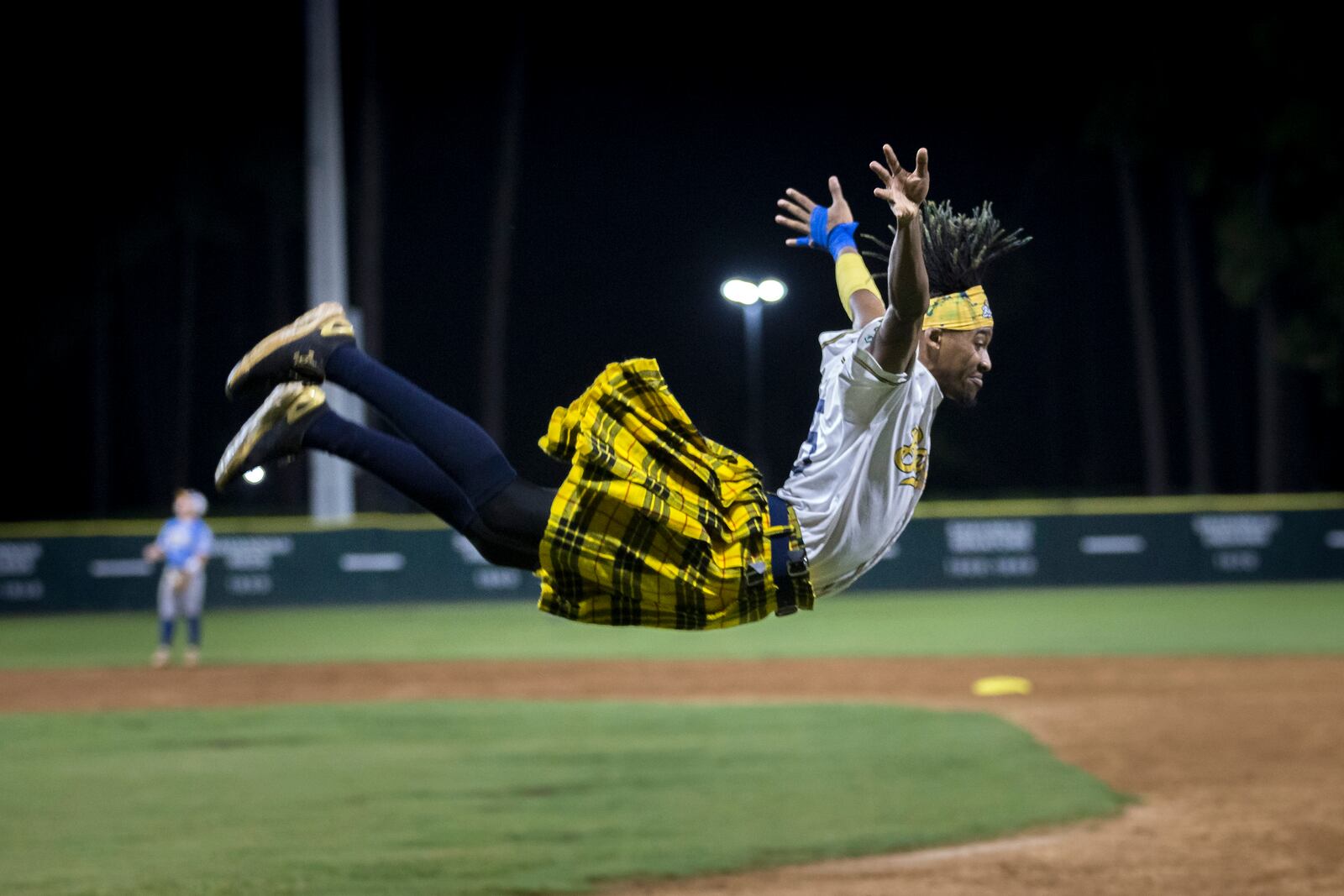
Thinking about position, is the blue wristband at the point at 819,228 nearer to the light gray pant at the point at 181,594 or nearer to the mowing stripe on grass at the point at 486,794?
the mowing stripe on grass at the point at 486,794

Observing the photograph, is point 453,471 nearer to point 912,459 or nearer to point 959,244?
point 912,459

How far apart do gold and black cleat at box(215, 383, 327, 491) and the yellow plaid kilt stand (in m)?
0.74

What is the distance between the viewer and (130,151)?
148ft

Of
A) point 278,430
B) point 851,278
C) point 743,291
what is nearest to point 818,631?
point 743,291

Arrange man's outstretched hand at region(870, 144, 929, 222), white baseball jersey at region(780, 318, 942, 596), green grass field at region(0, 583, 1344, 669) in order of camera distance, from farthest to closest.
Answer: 1. green grass field at region(0, 583, 1344, 669)
2. white baseball jersey at region(780, 318, 942, 596)
3. man's outstretched hand at region(870, 144, 929, 222)

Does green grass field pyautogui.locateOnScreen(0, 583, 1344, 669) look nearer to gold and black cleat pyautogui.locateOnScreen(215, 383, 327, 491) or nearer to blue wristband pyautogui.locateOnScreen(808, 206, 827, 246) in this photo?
blue wristband pyautogui.locateOnScreen(808, 206, 827, 246)

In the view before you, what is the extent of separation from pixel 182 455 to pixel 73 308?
651 centimetres

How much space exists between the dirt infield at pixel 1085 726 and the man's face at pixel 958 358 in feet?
12.0

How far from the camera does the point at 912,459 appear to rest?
179 inches

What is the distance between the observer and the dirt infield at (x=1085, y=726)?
786cm

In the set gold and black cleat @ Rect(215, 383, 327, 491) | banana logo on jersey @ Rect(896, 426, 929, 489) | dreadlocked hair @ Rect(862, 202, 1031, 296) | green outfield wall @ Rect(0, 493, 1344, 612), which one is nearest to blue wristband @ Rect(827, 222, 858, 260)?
dreadlocked hair @ Rect(862, 202, 1031, 296)

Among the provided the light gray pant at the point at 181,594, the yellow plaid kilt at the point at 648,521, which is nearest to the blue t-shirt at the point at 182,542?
the light gray pant at the point at 181,594

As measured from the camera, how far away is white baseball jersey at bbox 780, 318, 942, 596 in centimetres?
448

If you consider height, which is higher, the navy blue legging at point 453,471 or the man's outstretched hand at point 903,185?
the man's outstretched hand at point 903,185
